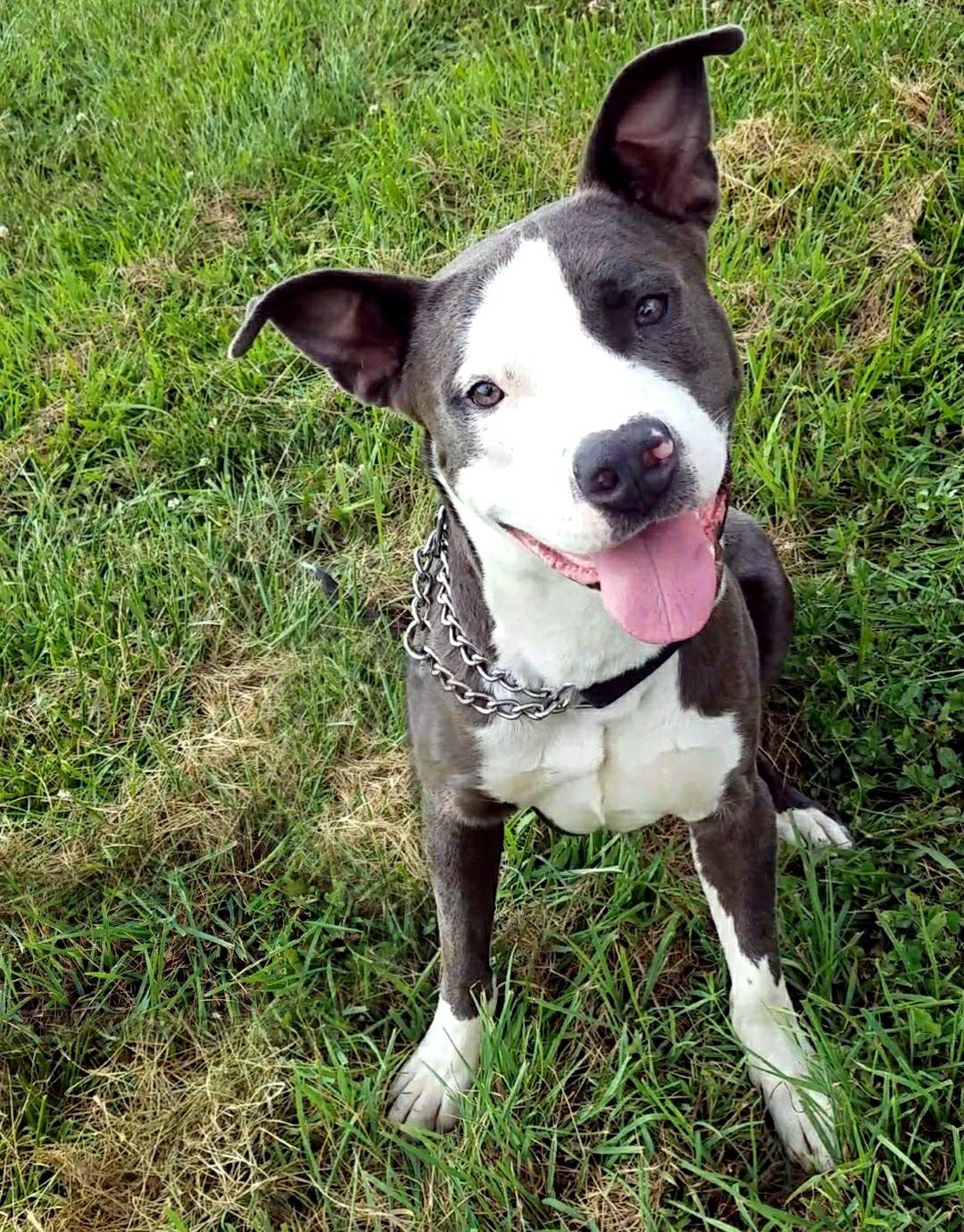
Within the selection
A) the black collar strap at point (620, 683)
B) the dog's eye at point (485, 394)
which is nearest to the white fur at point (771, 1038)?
the black collar strap at point (620, 683)

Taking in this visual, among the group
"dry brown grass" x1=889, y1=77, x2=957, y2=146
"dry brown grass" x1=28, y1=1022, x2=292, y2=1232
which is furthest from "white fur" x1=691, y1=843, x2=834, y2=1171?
"dry brown grass" x1=889, y1=77, x2=957, y2=146

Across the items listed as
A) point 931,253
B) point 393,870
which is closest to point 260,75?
point 931,253

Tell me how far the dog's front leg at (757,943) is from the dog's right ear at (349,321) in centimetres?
102

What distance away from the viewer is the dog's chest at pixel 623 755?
2260mm

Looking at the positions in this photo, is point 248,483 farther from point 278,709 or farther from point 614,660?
point 614,660

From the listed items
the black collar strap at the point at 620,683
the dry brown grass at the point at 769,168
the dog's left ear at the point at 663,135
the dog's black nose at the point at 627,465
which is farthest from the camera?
the dry brown grass at the point at 769,168

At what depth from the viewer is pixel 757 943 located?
2.40 m

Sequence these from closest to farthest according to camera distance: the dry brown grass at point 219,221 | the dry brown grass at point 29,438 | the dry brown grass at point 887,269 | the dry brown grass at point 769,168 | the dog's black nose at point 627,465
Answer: the dog's black nose at point 627,465 < the dry brown grass at point 887,269 < the dry brown grass at point 769,168 < the dry brown grass at point 29,438 < the dry brown grass at point 219,221

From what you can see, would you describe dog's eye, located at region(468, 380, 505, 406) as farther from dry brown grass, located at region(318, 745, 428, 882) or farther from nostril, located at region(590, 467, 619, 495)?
dry brown grass, located at region(318, 745, 428, 882)

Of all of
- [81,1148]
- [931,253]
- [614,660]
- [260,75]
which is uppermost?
[260,75]

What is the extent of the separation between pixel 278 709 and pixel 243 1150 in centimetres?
113

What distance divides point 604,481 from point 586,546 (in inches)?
4.7

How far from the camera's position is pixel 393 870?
115 inches

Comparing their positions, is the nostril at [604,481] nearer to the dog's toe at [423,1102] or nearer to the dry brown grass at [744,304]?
the dog's toe at [423,1102]
